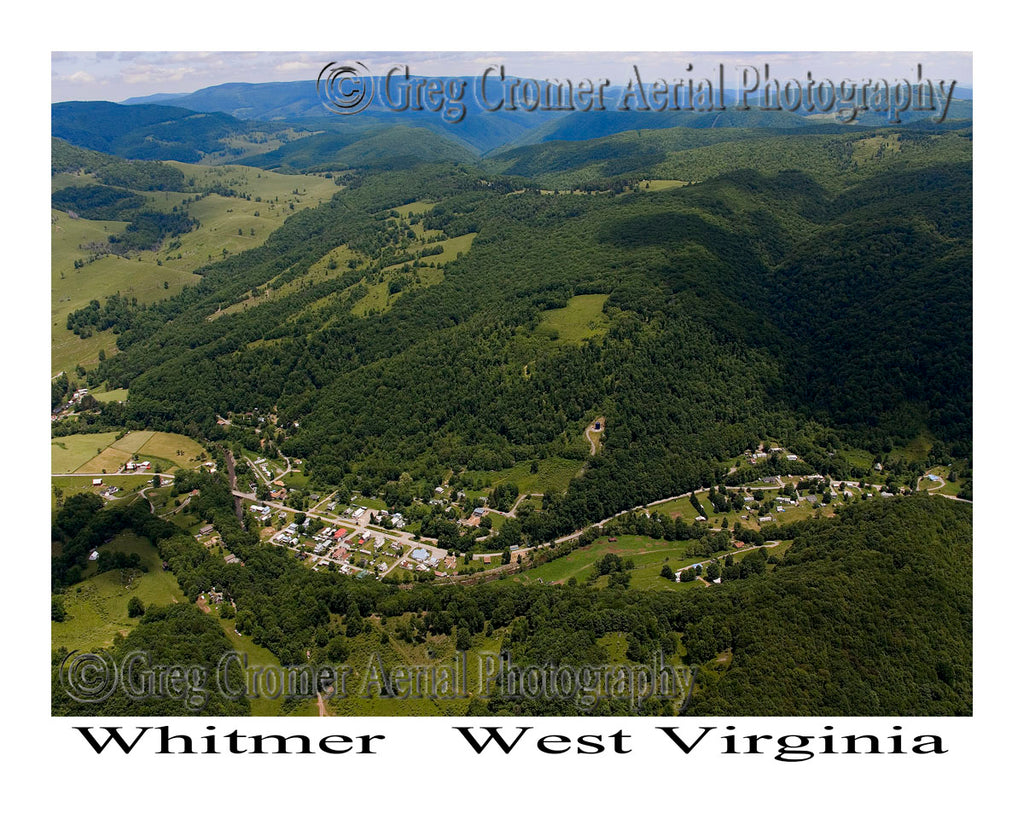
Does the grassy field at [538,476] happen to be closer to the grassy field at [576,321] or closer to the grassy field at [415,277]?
the grassy field at [576,321]

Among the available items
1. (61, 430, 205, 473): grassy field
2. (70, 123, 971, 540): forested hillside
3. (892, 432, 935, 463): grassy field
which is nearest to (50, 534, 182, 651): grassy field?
(61, 430, 205, 473): grassy field

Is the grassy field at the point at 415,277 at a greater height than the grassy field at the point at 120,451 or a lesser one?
greater

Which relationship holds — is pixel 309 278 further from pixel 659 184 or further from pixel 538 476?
pixel 659 184

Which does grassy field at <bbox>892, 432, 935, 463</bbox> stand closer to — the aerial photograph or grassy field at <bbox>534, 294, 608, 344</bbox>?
the aerial photograph

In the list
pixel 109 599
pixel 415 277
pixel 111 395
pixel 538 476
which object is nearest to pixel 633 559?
pixel 538 476

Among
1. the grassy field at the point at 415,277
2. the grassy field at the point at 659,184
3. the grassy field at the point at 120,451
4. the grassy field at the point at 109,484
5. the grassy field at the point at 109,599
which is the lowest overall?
the grassy field at the point at 109,599

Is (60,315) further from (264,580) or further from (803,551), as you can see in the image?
(803,551)

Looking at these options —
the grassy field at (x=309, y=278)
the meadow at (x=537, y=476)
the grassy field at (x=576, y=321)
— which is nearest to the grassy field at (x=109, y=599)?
the meadow at (x=537, y=476)
